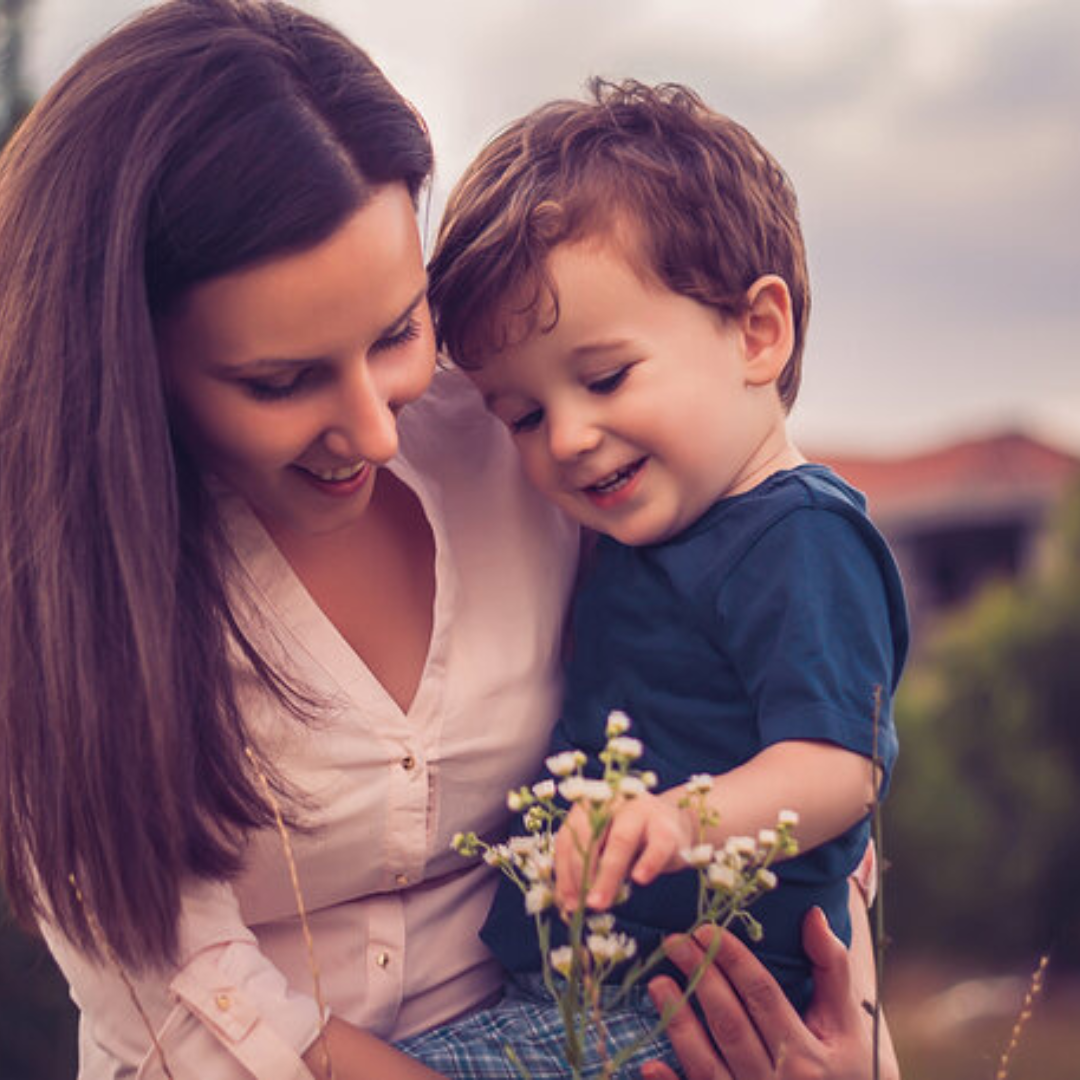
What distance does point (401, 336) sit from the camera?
2172 mm

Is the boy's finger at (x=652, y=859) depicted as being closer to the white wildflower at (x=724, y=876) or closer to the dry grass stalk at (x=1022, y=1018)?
the white wildflower at (x=724, y=876)

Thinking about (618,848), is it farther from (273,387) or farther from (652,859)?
(273,387)

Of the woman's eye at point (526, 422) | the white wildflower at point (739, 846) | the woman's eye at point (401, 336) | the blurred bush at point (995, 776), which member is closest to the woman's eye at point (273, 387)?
the woman's eye at point (401, 336)

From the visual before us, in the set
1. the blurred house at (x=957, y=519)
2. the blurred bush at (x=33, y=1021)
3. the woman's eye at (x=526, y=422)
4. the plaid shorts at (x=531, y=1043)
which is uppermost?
the woman's eye at (x=526, y=422)

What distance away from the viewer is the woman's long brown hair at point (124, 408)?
2025 millimetres

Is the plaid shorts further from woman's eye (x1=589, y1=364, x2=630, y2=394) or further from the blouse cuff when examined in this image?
woman's eye (x1=589, y1=364, x2=630, y2=394)

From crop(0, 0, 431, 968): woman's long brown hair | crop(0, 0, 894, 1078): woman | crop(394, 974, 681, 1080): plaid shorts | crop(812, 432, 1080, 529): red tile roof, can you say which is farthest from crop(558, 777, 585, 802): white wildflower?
crop(812, 432, 1080, 529): red tile roof

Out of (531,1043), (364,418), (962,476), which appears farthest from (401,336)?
(962,476)

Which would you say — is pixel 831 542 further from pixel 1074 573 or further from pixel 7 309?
pixel 1074 573

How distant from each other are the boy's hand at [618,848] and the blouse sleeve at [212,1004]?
655 mm

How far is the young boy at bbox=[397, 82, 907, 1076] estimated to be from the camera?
7.21ft

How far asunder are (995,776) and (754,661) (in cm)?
785

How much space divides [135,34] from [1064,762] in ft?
29.8

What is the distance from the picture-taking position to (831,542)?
223cm
